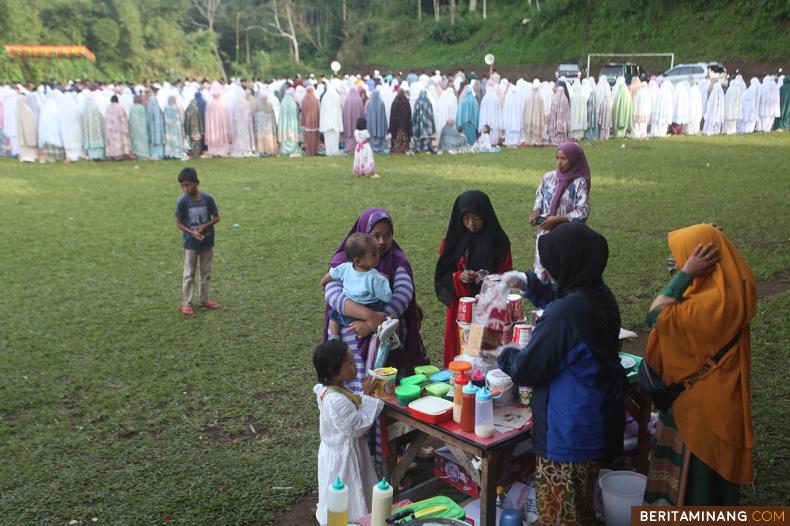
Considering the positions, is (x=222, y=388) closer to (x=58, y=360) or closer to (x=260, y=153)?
(x=58, y=360)

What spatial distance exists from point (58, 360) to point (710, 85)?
20.9 meters

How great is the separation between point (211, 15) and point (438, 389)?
47.5m

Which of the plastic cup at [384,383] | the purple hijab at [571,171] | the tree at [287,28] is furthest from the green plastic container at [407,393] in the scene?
the tree at [287,28]

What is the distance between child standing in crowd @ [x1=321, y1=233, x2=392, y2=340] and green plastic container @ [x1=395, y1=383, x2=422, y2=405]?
532 millimetres

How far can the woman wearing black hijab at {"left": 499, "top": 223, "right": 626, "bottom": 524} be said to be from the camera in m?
2.69

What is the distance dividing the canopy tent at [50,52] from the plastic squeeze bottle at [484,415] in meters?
35.0

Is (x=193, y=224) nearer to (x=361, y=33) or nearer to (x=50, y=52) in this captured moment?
(x=50, y=52)

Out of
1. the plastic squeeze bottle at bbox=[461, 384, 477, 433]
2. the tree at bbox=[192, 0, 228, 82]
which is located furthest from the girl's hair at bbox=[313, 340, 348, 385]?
the tree at bbox=[192, 0, 228, 82]

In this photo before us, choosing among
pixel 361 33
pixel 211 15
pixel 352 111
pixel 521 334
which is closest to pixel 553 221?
pixel 521 334

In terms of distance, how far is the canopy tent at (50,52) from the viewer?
31923 mm

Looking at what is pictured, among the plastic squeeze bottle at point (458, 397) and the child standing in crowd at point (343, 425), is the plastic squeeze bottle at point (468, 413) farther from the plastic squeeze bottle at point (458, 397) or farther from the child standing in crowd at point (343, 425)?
the child standing in crowd at point (343, 425)

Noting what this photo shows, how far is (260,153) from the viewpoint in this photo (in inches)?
701

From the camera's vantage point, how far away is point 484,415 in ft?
9.78

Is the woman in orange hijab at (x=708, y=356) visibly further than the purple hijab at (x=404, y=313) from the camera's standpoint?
No
